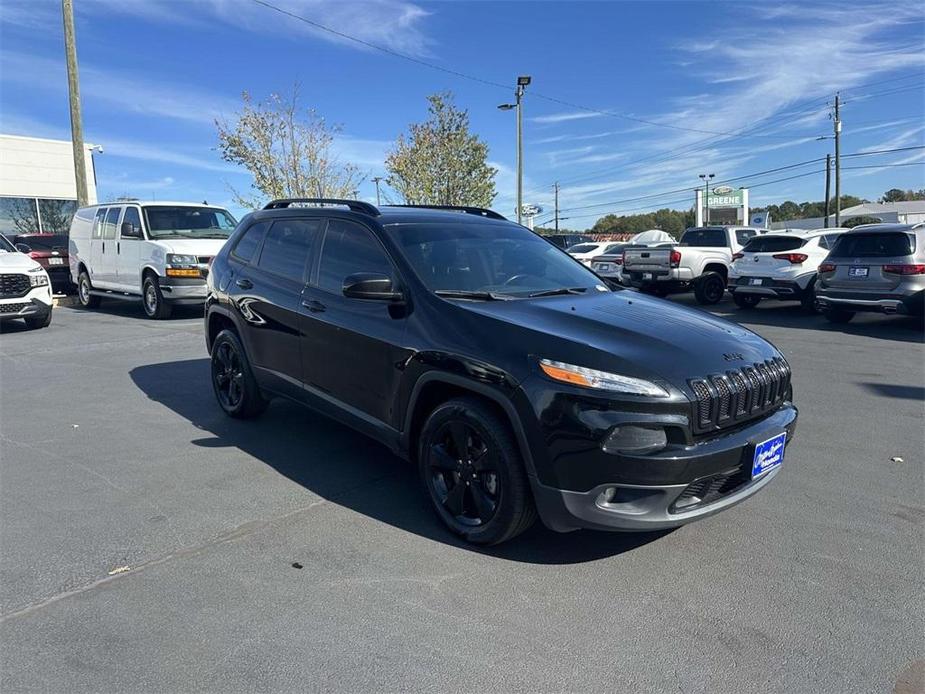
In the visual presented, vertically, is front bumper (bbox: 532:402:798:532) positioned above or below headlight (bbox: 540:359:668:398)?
below

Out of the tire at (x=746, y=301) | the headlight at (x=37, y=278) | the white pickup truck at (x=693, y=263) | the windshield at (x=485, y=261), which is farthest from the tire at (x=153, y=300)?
the tire at (x=746, y=301)

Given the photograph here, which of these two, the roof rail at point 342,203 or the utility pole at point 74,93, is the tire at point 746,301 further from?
the utility pole at point 74,93

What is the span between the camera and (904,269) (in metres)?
9.79

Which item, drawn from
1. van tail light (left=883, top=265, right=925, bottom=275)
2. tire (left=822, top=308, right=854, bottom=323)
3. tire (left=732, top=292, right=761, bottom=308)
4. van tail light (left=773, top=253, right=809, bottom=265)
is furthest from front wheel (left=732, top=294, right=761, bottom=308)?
van tail light (left=883, top=265, right=925, bottom=275)

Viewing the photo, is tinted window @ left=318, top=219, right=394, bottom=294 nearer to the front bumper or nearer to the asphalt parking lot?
the asphalt parking lot

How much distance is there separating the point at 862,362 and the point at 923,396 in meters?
1.75

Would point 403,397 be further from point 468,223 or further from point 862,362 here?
point 862,362

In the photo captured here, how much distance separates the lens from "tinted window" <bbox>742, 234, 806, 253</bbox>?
1277cm

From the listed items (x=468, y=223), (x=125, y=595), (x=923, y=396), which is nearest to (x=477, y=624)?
(x=125, y=595)

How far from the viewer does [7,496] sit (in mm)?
3967

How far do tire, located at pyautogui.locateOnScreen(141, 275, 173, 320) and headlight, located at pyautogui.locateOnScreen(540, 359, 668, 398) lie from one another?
413 inches

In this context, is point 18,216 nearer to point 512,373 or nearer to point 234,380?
point 234,380

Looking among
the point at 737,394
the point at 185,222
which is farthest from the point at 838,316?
the point at 185,222

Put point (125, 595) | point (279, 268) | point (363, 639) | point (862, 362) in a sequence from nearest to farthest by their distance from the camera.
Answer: point (363, 639)
point (125, 595)
point (279, 268)
point (862, 362)
